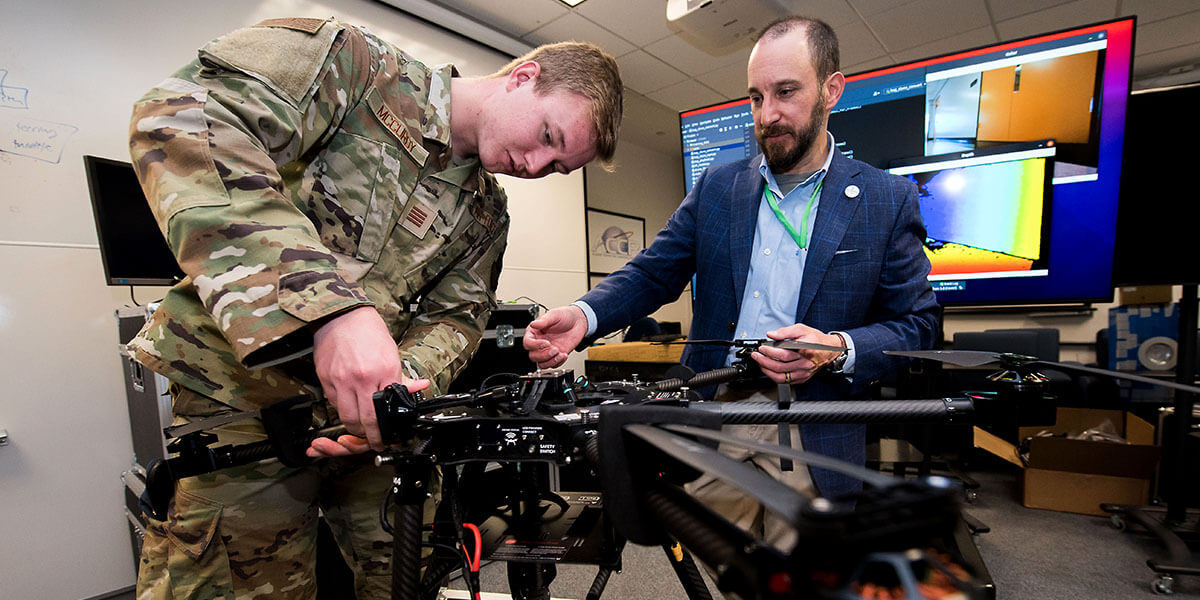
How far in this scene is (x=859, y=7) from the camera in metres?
3.57

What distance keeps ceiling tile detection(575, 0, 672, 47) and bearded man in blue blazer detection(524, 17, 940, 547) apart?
97.1 inches

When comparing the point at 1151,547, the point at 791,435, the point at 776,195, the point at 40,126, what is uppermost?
the point at 40,126

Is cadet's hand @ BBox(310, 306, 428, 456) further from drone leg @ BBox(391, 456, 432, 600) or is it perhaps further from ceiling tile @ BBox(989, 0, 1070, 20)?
ceiling tile @ BBox(989, 0, 1070, 20)

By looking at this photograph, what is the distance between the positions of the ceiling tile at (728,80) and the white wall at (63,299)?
3.88 metres

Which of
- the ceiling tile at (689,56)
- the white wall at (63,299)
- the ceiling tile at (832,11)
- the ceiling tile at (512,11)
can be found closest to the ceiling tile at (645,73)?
the ceiling tile at (689,56)

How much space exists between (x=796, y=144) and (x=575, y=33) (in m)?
3.06

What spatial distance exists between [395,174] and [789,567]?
0.96m

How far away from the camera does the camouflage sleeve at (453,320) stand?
995 mm

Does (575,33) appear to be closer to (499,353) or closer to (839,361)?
(499,353)

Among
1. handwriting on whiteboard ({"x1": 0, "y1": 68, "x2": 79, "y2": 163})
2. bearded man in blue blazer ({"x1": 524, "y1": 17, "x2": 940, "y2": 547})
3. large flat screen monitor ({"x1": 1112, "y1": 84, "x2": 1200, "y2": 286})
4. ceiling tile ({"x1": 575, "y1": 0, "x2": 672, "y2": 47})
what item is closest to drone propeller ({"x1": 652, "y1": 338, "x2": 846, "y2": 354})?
bearded man in blue blazer ({"x1": 524, "y1": 17, "x2": 940, "y2": 547})

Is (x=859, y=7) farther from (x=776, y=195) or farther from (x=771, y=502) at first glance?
(x=771, y=502)

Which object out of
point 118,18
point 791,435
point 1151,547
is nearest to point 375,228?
point 791,435

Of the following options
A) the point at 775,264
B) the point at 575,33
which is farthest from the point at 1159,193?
the point at 575,33

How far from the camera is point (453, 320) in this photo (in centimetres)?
115
